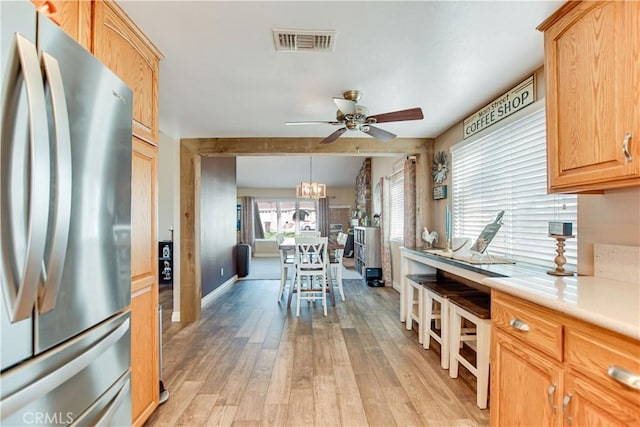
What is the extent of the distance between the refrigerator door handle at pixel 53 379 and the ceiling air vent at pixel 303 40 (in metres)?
1.64

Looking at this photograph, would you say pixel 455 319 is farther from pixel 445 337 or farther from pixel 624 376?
pixel 624 376

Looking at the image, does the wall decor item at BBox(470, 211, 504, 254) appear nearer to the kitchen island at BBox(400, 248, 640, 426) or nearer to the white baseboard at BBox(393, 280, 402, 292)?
the kitchen island at BBox(400, 248, 640, 426)

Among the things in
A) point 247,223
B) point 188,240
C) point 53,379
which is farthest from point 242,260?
point 53,379

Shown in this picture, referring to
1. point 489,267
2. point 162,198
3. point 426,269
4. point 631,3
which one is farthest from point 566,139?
point 162,198

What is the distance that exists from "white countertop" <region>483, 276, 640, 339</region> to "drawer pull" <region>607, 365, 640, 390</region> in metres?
0.12

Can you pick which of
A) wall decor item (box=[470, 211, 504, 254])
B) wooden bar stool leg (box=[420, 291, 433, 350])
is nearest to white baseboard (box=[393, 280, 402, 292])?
wooden bar stool leg (box=[420, 291, 433, 350])

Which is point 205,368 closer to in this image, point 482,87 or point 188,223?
point 188,223

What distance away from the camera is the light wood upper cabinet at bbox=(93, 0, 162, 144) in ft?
4.56

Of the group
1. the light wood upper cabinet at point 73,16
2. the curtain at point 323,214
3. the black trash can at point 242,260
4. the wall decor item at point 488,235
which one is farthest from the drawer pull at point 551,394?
the curtain at point 323,214

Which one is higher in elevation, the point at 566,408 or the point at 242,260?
the point at 566,408

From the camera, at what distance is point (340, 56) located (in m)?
1.88

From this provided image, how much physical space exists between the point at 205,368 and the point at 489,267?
91.0 inches

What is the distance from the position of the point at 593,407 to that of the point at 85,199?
5.87 ft

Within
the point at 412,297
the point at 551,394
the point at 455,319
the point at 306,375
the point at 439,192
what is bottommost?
the point at 306,375
